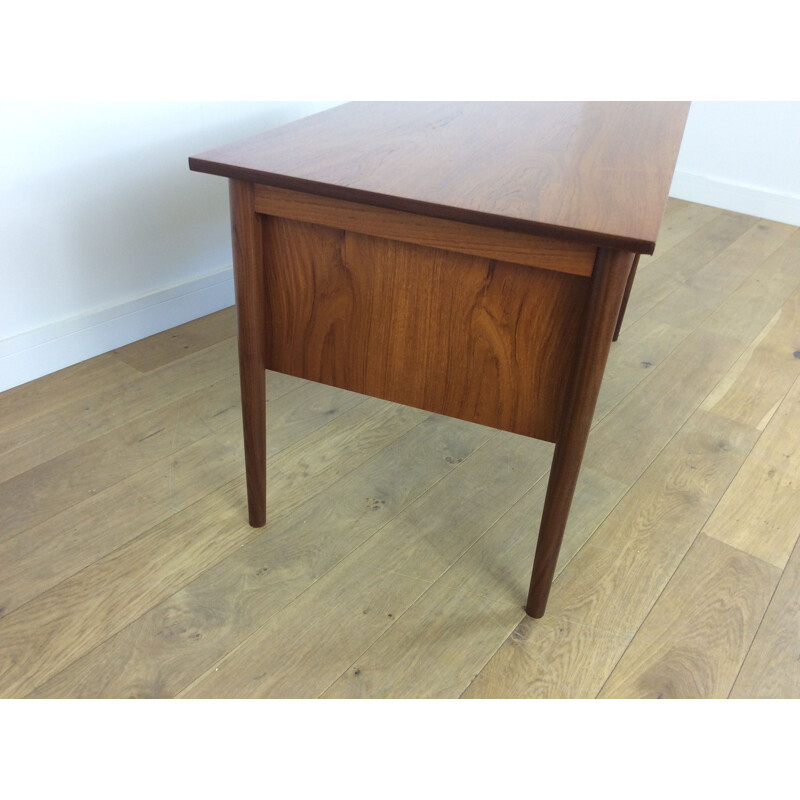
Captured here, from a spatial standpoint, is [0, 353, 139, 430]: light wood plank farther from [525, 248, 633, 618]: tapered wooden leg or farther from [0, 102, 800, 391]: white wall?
[525, 248, 633, 618]: tapered wooden leg

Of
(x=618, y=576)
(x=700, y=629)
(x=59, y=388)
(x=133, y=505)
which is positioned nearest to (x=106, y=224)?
(x=59, y=388)

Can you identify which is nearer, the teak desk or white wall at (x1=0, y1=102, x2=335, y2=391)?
Answer: the teak desk

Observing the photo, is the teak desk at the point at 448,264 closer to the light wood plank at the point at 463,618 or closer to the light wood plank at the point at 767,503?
the light wood plank at the point at 463,618

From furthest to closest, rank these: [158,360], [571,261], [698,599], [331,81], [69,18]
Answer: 1. [331,81]
2. [158,360]
3. [69,18]
4. [698,599]
5. [571,261]

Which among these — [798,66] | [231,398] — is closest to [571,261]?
[231,398]

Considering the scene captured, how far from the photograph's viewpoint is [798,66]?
304 centimetres

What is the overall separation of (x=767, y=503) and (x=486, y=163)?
0.96 meters

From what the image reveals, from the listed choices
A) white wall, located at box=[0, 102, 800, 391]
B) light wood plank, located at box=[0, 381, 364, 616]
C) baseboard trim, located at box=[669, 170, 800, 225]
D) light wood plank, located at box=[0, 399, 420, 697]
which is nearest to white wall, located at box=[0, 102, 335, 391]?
white wall, located at box=[0, 102, 800, 391]

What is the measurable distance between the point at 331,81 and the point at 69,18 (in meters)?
0.79

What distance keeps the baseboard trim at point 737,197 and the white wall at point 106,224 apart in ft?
6.29

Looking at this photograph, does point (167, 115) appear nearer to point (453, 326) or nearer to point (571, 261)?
point (453, 326)

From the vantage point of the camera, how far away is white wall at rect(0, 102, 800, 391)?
5.51 ft

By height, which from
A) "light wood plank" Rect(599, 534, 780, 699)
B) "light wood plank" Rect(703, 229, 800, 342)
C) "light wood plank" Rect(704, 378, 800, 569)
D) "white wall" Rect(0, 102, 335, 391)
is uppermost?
"white wall" Rect(0, 102, 335, 391)

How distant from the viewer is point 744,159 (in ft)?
10.9
